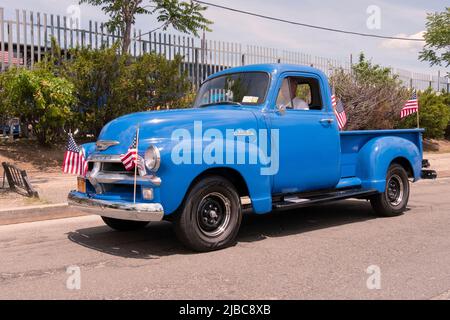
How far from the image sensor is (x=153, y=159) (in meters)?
5.26

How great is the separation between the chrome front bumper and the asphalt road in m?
0.50

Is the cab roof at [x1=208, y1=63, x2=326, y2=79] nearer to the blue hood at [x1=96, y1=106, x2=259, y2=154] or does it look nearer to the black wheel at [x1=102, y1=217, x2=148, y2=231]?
the blue hood at [x1=96, y1=106, x2=259, y2=154]

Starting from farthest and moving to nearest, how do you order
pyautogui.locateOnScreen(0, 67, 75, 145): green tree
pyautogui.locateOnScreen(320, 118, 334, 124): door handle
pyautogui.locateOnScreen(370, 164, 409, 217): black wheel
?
pyautogui.locateOnScreen(0, 67, 75, 145): green tree < pyautogui.locateOnScreen(370, 164, 409, 217): black wheel < pyautogui.locateOnScreen(320, 118, 334, 124): door handle

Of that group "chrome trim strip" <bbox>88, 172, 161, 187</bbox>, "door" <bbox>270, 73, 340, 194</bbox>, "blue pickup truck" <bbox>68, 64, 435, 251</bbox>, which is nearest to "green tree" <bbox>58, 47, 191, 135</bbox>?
"blue pickup truck" <bbox>68, 64, 435, 251</bbox>

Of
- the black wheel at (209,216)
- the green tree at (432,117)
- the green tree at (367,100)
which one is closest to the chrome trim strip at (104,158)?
the black wheel at (209,216)

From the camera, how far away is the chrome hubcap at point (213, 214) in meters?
5.70

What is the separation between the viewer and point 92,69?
44.2 ft

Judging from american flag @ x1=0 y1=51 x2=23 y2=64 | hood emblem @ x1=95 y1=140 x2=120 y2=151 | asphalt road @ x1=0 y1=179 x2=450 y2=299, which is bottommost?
asphalt road @ x1=0 y1=179 x2=450 y2=299

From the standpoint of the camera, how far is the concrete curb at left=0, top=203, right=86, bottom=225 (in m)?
7.66

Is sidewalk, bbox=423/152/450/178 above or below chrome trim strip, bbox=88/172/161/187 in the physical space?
below

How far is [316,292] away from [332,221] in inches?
140

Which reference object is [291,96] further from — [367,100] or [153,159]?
[367,100]

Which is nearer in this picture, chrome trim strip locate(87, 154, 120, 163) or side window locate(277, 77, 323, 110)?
chrome trim strip locate(87, 154, 120, 163)
